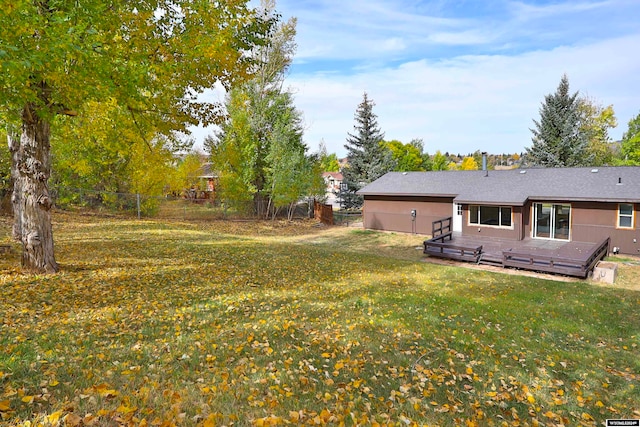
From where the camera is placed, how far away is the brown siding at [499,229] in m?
18.3

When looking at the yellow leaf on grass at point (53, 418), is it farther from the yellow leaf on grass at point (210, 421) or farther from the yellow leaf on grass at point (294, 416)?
the yellow leaf on grass at point (294, 416)

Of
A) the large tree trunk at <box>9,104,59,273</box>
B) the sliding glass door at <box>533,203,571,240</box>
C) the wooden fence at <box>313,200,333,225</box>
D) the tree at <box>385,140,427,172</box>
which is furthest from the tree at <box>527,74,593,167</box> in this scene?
the large tree trunk at <box>9,104,59,273</box>

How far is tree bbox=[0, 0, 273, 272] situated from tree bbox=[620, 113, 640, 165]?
1715 inches

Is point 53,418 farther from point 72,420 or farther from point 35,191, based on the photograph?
point 35,191

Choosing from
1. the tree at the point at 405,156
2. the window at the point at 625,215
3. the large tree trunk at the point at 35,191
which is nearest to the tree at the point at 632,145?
the tree at the point at 405,156

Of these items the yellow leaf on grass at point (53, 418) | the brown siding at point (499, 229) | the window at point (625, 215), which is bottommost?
the yellow leaf on grass at point (53, 418)

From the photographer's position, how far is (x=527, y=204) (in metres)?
18.5

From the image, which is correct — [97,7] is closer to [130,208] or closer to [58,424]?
[58,424]

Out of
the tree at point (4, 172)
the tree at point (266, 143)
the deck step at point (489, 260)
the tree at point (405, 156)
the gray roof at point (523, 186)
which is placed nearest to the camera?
the deck step at point (489, 260)

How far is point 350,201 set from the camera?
3538cm

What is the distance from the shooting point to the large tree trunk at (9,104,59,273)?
7730mm

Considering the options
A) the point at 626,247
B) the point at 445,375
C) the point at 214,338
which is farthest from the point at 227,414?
the point at 626,247

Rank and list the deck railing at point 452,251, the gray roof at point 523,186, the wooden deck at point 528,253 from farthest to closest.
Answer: the gray roof at point 523,186 < the deck railing at point 452,251 < the wooden deck at point 528,253

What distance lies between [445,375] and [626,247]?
647 inches
